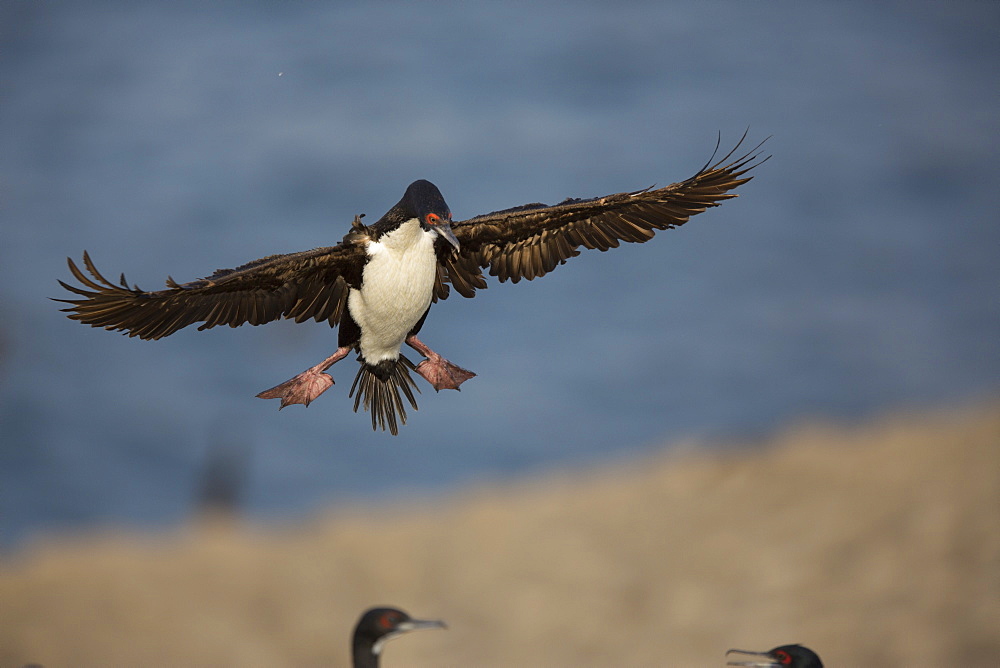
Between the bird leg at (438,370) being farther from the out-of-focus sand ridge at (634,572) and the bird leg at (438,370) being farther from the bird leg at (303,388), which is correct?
the out-of-focus sand ridge at (634,572)

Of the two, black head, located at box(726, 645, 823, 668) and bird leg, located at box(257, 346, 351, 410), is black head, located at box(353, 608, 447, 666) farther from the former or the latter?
black head, located at box(726, 645, 823, 668)

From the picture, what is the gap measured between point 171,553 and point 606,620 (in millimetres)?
13476

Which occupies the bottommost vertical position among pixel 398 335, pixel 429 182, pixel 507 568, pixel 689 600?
pixel 398 335

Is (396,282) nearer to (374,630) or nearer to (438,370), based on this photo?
(438,370)

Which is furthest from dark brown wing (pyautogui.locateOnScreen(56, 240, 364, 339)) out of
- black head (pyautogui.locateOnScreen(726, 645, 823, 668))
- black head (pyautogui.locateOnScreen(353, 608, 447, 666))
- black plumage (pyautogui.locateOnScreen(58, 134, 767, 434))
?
black head (pyautogui.locateOnScreen(726, 645, 823, 668))

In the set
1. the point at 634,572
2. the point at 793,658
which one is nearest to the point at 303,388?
the point at 793,658

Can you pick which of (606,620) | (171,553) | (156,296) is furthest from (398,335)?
(171,553)

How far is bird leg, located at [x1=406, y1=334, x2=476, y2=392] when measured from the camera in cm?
973

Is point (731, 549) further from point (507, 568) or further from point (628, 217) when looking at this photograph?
point (628, 217)

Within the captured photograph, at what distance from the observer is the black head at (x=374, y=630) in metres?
10.9

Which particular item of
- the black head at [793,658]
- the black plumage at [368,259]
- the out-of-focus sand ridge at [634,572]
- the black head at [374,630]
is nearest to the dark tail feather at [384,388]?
the black plumage at [368,259]

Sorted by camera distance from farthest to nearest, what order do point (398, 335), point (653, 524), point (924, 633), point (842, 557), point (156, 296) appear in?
point (653, 524), point (842, 557), point (924, 633), point (398, 335), point (156, 296)

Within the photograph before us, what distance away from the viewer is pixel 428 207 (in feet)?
29.3

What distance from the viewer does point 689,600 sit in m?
30.1
